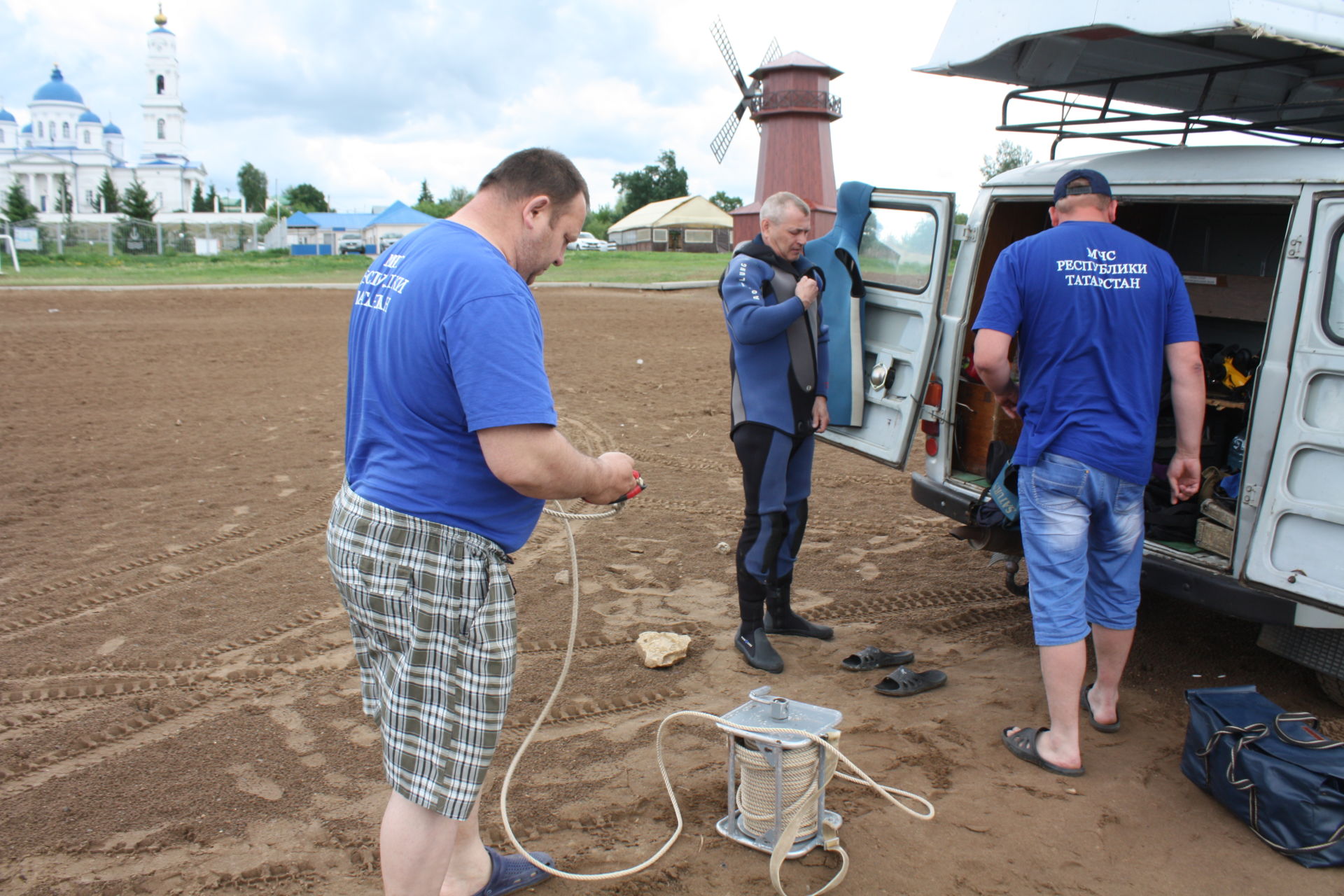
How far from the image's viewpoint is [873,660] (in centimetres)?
420

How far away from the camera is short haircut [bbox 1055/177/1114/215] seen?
3.27 metres

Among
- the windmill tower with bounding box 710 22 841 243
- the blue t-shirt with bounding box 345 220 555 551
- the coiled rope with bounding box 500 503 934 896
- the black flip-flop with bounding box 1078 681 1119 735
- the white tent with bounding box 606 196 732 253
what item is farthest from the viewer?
the white tent with bounding box 606 196 732 253

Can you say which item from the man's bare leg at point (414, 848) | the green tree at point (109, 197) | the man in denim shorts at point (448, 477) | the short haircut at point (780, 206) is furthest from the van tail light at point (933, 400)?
the green tree at point (109, 197)

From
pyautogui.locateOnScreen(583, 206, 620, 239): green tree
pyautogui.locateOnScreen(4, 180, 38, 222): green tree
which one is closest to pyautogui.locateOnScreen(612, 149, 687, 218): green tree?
pyautogui.locateOnScreen(583, 206, 620, 239): green tree

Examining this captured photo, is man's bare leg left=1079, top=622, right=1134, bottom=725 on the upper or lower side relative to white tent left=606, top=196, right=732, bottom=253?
lower

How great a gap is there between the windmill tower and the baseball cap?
1813 centimetres

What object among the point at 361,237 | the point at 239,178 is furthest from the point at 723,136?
the point at 239,178

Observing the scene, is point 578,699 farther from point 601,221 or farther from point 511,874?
point 601,221

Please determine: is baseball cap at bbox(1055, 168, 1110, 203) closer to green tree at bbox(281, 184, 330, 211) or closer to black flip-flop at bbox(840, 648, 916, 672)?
black flip-flop at bbox(840, 648, 916, 672)

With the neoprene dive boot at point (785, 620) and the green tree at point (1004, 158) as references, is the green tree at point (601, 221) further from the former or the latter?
the neoprene dive boot at point (785, 620)

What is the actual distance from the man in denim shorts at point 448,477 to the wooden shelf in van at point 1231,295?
484 cm

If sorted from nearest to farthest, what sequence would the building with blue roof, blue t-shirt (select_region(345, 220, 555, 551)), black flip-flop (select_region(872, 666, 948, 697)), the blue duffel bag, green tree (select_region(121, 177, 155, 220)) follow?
blue t-shirt (select_region(345, 220, 555, 551)) < the blue duffel bag < black flip-flop (select_region(872, 666, 948, 697)) < green tree (select_region(121, 177, 155, 220)) < the building with blue roof

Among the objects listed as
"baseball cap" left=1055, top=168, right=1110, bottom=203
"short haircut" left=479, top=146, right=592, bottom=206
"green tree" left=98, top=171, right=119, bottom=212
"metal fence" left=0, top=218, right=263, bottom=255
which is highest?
"green tree" left=98, top=171, right=119, bottom=212

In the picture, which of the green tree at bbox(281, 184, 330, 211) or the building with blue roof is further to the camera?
the green tree at bbox(281, 184, 330, 211)
